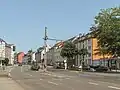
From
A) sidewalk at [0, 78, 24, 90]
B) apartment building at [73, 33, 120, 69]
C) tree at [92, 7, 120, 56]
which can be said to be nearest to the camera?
sidewalk at [0, 78, 24, 90]

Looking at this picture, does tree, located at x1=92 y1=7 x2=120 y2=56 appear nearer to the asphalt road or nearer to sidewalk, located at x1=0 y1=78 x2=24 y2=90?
the asphalt road

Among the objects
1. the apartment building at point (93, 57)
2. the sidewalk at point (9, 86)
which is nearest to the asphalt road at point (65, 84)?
the sidewalk at point (9, 86)

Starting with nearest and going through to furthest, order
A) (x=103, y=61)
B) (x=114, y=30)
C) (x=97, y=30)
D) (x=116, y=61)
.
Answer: (x=114, y=30) < (x=97, y=30) < (x=116, y=61) < (x=103, y=61)

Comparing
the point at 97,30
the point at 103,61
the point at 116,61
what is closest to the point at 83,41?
the point at 103,61

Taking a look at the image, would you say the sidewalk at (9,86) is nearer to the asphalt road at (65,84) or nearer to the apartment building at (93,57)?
the asphalt road at (65,84)

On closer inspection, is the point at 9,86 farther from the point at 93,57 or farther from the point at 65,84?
the point at 93,57

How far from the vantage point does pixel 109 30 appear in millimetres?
65125

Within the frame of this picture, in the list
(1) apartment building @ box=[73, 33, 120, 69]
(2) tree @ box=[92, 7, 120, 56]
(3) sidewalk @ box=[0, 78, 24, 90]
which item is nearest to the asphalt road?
(3) sidewalk @ box=[0, 78, 24, 90]

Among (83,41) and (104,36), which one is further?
(83,41)

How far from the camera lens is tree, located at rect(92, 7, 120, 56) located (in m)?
65.1

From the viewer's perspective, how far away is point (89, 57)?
121188 mm

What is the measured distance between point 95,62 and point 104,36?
165 ft

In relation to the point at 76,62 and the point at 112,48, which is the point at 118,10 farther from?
Answer: the point at 76,62

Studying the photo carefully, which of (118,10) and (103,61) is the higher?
(118,10)
